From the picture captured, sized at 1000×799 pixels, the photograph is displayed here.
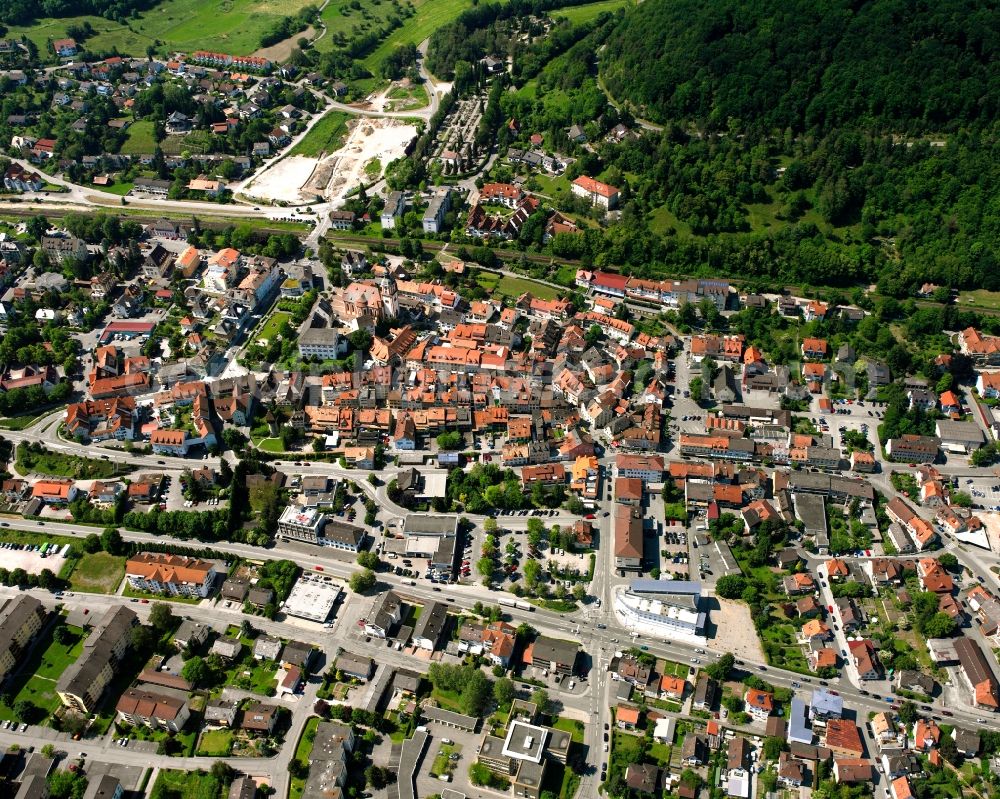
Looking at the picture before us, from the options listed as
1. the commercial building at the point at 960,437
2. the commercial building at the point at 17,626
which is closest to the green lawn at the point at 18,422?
the commercial building at the point at 17,626

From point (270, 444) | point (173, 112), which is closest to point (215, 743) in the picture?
point (270, 444)

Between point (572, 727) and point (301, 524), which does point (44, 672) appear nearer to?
point (301, 524)

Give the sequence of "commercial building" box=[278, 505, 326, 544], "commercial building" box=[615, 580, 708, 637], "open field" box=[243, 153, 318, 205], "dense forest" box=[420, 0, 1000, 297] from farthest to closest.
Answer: "open field" box=[243, 153, 318, 205] → "dense forest" box=[420, 0, 1000, 297] → "commercial building" box=[278, 505, 326, 544] → "commercial building" box=[615, 580, 708, 637]

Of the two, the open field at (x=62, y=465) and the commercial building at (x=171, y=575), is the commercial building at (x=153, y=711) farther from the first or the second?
the open field at (x=62, y=465)

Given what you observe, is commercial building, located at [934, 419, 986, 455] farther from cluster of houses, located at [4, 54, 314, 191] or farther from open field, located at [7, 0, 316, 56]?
open field, located at [7, 0, 316, 56]

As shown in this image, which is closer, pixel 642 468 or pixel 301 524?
pixel 301 524

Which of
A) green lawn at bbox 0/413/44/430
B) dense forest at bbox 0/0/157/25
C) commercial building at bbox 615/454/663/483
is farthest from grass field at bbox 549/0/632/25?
green lawn at bbox 0/413/44/430
